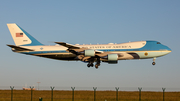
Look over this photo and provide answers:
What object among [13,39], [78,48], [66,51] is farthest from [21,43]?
[78,48]

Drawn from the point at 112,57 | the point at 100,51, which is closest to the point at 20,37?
the point at 100,51

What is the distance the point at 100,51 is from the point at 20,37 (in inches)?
821

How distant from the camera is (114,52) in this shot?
51.0m

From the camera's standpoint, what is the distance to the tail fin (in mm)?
58062

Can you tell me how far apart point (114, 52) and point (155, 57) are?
8409 millimetres

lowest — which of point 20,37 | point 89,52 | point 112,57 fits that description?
point 112,57

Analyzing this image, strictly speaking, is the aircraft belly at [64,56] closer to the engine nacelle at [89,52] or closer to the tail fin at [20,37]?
the engine nacelle at [89,52]

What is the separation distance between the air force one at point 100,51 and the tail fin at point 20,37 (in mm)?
2811

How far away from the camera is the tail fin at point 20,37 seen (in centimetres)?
5806

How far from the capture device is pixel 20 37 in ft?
194

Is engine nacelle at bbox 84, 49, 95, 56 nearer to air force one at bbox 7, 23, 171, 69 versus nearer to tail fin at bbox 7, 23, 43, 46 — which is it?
air force one at bbox 7, 23, 171, 69

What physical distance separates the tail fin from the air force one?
281cm

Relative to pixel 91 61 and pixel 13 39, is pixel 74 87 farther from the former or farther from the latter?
pixel 13 39

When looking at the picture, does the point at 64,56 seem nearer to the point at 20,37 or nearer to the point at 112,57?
the point at 112,57
